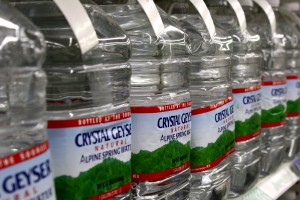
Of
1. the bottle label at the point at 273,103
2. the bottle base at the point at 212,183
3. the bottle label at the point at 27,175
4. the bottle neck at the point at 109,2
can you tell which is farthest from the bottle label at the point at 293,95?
the bottle label at the point at 27,175

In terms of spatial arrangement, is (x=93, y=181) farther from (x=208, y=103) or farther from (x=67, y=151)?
(x=208, y=103)

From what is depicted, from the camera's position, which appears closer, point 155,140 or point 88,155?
point 88,155

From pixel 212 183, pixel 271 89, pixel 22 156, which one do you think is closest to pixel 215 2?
pixel 271 89

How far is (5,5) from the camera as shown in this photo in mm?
642

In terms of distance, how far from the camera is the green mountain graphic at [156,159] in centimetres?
82

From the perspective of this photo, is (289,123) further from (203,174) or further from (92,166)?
(92,166)

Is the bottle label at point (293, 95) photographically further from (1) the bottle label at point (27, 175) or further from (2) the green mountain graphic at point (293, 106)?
(1) the bottle label at point (27, 175)

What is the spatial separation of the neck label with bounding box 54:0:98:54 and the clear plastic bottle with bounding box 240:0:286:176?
813 millimetres

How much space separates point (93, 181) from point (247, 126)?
624 millimetres

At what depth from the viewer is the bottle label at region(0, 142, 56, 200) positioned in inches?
20.1

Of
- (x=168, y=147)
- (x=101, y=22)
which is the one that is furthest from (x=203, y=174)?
(x=101, y=22)

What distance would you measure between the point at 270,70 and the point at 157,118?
2.47 feet

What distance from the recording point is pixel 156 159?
2.71 feet

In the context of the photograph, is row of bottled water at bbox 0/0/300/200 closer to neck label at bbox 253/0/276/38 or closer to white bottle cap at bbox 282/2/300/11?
neck label at bbox 253/0/276/38
